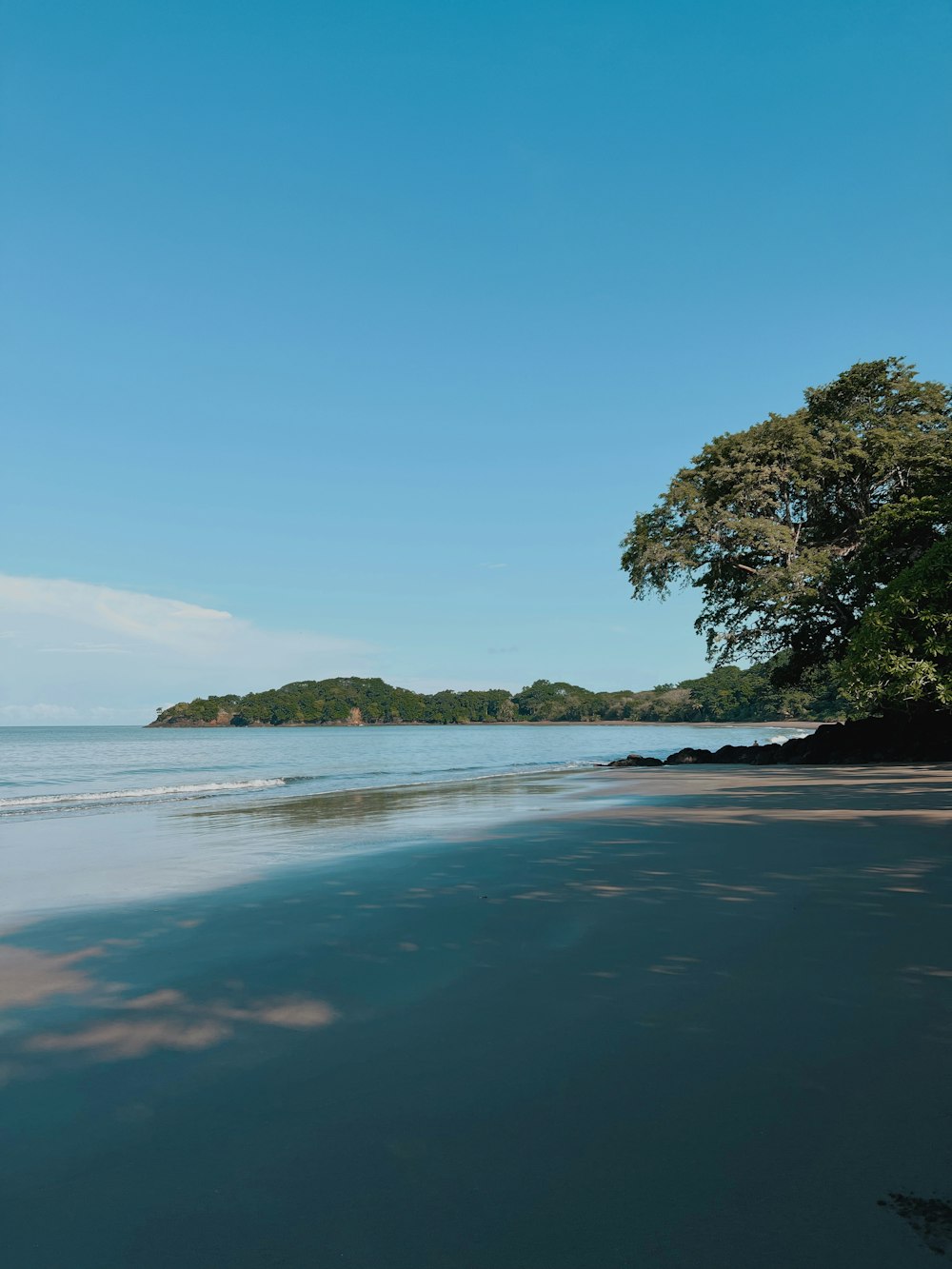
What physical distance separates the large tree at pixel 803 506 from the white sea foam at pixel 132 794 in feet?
49.9

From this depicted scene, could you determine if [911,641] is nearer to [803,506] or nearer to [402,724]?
[803,506]

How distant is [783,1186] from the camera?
235 cm

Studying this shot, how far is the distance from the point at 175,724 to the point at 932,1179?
16138cm

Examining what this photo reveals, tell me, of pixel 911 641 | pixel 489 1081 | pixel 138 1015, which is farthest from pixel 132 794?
pixel 489 1081

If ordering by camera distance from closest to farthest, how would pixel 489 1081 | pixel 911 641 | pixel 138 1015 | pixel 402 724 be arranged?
pixel 489 1081 → pixel 138 1015 → pixel 911 641 → pixel 402 724

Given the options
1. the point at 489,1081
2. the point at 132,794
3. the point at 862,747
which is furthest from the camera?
the point at 862,747

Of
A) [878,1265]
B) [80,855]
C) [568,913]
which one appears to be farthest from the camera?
[80,855]

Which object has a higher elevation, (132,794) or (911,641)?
(911,641)

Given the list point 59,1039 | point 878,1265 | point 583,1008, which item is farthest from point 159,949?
point 878,1265

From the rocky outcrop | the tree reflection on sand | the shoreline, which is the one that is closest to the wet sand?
the tree reflection on sand

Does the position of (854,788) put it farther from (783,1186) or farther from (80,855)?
(783,1186)

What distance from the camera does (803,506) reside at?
28688 millimetres

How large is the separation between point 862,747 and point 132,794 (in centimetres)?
2213

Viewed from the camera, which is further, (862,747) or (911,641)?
(862,747)
